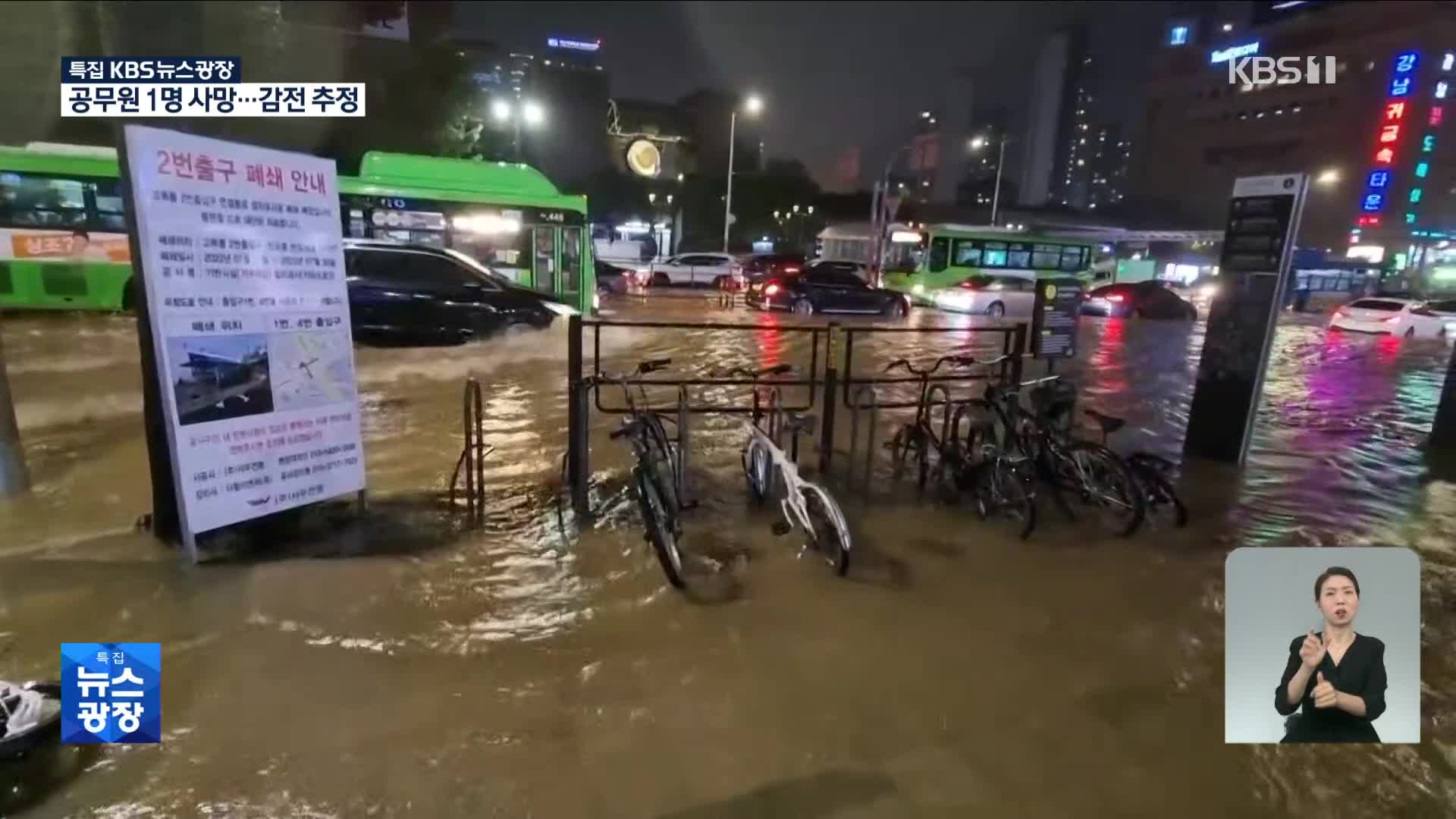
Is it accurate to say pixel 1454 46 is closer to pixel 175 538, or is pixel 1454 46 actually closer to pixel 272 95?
pixel 175 538

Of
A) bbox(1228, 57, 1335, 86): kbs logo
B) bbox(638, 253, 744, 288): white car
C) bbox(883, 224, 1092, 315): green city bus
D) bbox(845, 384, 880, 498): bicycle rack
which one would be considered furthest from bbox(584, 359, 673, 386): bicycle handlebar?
bbox(638, 253, 744, 288): white car

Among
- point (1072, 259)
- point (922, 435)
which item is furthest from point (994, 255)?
point (922, 435)

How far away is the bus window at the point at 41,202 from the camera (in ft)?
43.7

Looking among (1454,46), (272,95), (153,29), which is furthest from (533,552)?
(153,29)

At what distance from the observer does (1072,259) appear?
27.5 meters

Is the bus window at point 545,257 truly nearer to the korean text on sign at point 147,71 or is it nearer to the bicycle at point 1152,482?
the korean text on sign at point 147,71

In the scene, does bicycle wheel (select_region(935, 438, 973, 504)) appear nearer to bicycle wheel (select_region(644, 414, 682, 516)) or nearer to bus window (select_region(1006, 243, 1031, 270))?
bicycle wheel (select_region(644, 414, 682, 516))

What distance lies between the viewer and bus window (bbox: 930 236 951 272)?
81.0 ft

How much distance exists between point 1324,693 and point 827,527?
2872 mm

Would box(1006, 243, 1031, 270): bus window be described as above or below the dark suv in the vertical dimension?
above

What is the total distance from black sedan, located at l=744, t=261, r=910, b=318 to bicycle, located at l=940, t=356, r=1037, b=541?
15488 mm

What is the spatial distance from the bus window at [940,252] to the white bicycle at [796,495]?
20.2 m

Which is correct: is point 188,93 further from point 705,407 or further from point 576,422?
point 705,407

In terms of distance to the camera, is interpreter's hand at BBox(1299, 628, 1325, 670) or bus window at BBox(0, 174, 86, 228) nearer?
interpreter's hand at BBox(1299, 628, 1325, 670)
